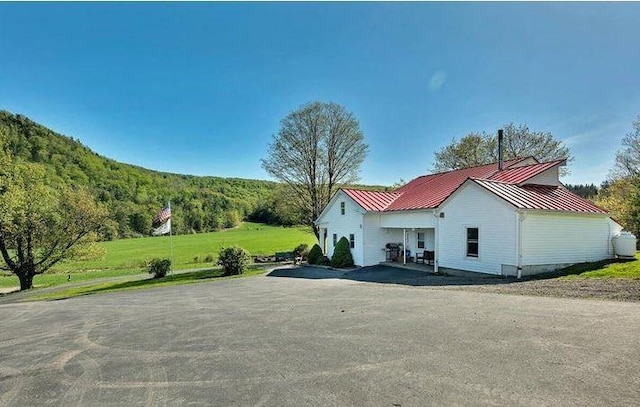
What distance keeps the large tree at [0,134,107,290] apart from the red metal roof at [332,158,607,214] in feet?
66.5

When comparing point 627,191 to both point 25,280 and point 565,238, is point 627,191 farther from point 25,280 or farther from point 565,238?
point 25,280

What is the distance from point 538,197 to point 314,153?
18.4 metres

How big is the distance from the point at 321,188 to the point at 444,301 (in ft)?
76.3

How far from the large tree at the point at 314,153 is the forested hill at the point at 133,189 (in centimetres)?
307

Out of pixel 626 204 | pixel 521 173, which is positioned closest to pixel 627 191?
pixel 626 204

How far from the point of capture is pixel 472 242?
17484mm

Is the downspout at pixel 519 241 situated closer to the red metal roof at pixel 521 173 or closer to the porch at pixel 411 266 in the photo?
the red metal roof at pixel 521 173

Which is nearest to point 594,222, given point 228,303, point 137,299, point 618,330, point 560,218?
point 560,218

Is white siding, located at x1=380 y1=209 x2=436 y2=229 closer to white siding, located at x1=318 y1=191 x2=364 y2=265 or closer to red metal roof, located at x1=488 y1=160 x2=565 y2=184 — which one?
white siding, located at x1=318 y1=191 x2=364 y2=265

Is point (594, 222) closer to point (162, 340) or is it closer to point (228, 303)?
point (228, 303)

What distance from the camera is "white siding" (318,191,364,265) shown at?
24.4 metres

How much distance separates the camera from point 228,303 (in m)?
12.2

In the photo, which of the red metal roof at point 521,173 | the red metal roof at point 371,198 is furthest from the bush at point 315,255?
the red metal roof at point 521,173

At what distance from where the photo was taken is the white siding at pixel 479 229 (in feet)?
51.8
